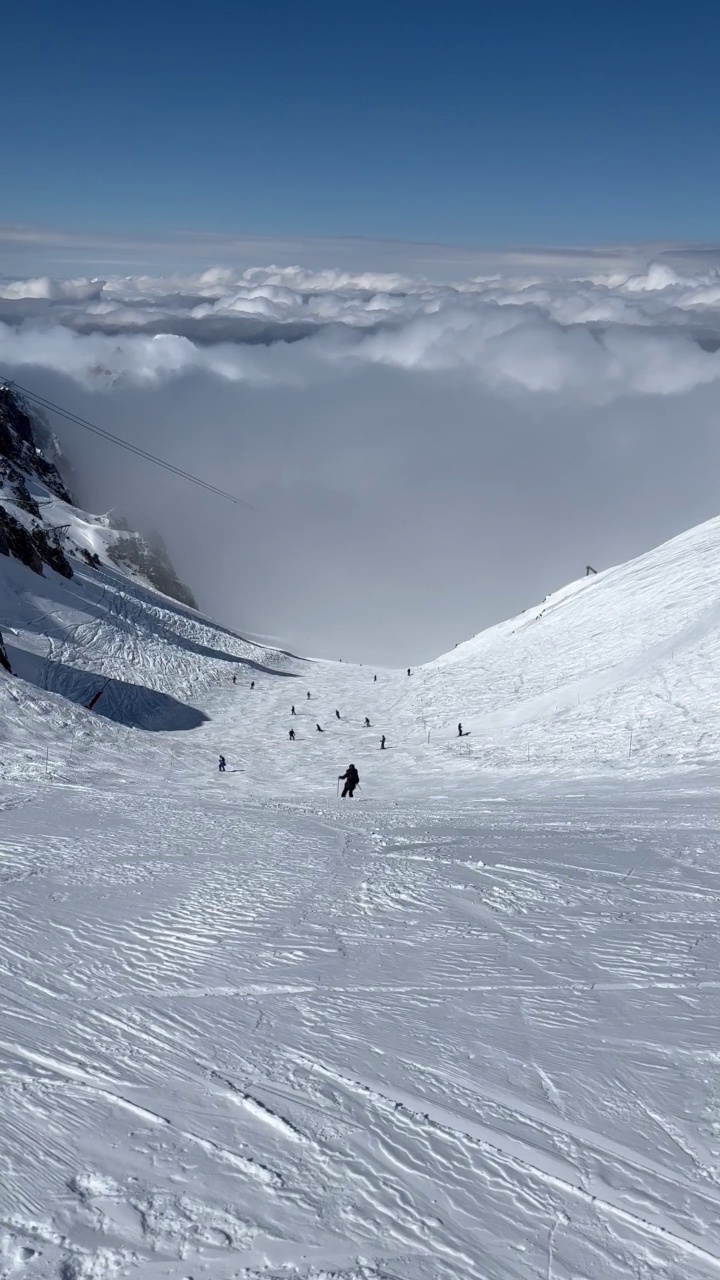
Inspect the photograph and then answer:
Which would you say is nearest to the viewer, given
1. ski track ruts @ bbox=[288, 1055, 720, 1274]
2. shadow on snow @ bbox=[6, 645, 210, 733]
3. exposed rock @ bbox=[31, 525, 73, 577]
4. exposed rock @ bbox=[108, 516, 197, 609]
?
ski track ruts @ bbox=[288, 1055, 720, 1274]

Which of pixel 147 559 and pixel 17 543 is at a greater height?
pixel 147 559

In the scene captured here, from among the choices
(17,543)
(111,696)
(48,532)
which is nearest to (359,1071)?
(111,696)

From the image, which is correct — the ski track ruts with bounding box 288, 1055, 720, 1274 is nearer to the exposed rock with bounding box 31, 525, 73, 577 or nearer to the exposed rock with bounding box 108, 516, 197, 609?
the exposed rock with bounding box 31, 525, 73, 577

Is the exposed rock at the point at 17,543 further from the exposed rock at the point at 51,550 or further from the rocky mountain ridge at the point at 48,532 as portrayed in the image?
the exposed rock at the point at 51,550

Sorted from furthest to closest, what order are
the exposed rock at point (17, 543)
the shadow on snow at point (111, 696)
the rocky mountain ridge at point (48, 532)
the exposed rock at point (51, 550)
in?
1. the exposed rock at point (51, 550)
2. the rocky mountain ridge at point (48, 532)
3. the exposed rock at point (17, 543)
4. the shadow on snow at point (111, 696)

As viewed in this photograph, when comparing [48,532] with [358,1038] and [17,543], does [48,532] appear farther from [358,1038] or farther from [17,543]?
[358,1038]

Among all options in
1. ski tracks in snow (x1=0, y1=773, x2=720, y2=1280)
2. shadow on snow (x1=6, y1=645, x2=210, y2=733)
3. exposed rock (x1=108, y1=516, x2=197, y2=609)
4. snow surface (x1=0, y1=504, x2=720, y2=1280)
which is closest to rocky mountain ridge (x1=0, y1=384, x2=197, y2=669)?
exposed rock (x1=108, y1=516, x2=197, y2=609)

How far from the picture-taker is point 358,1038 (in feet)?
23.8

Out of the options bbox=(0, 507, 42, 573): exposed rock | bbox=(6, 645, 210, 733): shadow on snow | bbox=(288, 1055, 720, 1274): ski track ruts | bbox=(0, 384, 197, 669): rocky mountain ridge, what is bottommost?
bbox=(288, 1055, 720, 1274): ski track ruts

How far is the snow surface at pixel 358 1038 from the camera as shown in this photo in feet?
16.4

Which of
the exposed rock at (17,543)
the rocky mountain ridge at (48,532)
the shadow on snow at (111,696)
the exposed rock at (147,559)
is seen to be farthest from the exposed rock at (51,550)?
the exposed rock at (147,559)

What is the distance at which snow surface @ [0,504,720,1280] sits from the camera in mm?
5000

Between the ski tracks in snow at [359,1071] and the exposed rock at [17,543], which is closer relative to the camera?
the ski tracks in snow at [359,1071]

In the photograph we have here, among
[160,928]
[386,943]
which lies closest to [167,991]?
[160,928]
